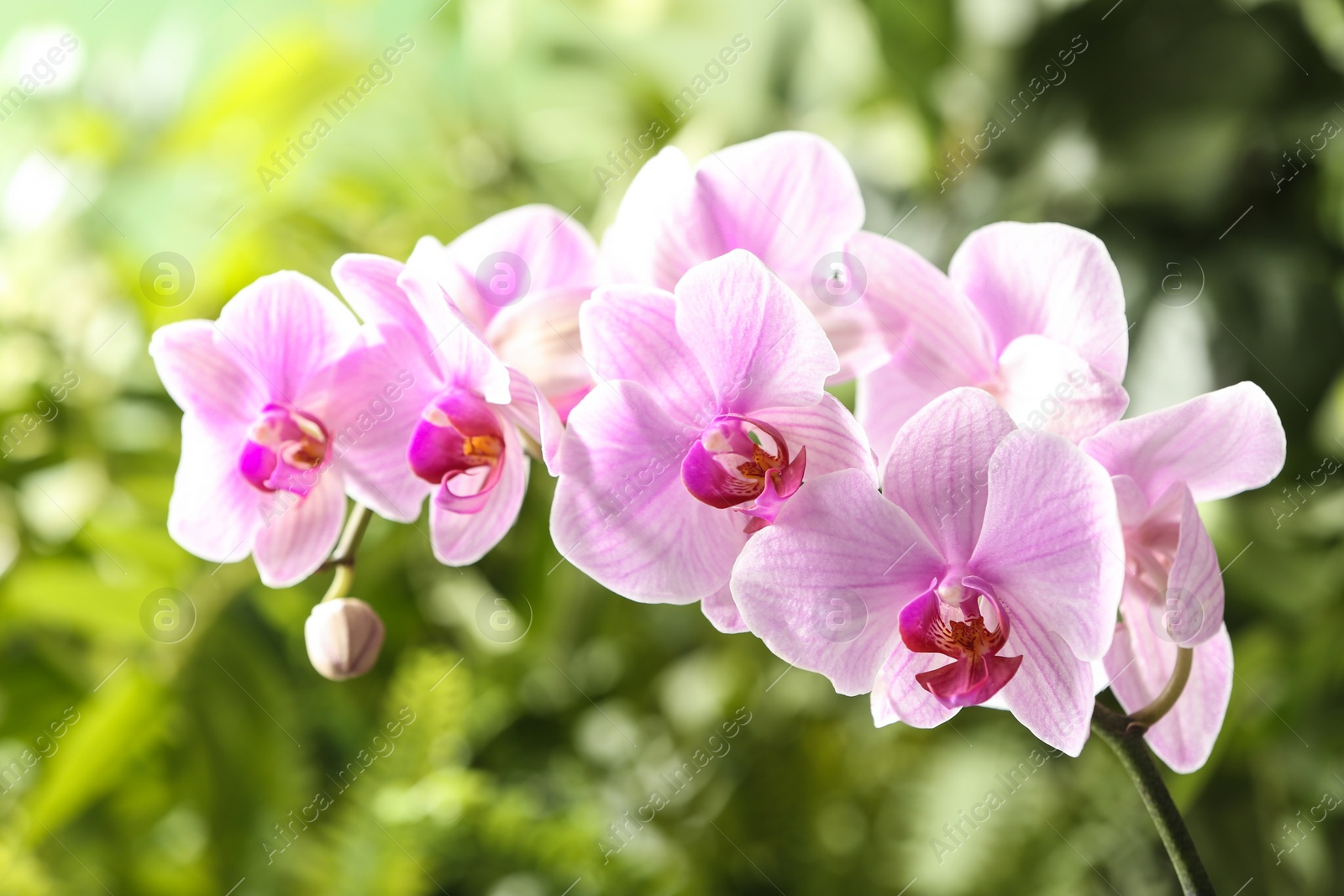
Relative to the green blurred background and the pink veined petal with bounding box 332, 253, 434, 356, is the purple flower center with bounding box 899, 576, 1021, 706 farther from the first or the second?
the green blurred background

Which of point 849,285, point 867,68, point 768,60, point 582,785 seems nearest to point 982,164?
point 867,68

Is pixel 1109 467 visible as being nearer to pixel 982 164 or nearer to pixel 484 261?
pixel 484 261

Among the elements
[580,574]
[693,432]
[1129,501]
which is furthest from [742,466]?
[580,574]

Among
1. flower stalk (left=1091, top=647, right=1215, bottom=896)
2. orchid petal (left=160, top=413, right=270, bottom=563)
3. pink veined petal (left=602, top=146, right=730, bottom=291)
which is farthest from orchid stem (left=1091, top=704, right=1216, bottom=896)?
orchid petal (left=160, top=413, right=270, bottom=563)

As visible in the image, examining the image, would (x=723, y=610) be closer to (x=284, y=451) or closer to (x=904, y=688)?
(x=904, y=688)

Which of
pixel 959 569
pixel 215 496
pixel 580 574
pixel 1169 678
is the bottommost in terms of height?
pixel 580 574
